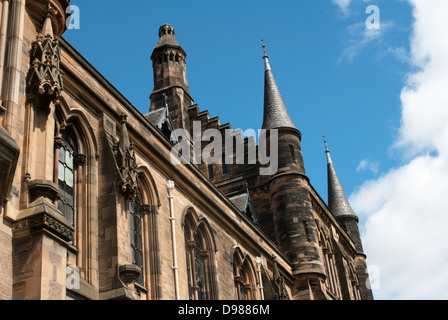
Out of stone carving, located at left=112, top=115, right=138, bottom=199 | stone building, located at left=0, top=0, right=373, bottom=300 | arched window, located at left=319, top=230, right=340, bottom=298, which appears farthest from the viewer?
arched window, located at left=319, top=230, right=340, bottom=298

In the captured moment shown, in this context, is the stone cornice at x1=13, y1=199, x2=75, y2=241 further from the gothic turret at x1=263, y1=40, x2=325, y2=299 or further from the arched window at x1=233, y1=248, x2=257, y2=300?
the gothic turret at x1=263, y1=40, x2=325, y2=299

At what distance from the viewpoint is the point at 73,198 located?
51.3 feet

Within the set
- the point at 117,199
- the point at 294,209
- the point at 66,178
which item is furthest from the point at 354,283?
the point at 66,178

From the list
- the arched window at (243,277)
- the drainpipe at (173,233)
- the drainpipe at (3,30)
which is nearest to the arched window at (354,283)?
the arched window at (243,277)

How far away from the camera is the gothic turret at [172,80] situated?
118 feet

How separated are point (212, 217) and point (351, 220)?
86.0 feet

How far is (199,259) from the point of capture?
871 inches

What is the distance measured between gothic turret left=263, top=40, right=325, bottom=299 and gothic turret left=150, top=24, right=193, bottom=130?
4674 millimetres

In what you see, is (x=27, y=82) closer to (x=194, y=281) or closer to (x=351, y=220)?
(x=194, y=281)

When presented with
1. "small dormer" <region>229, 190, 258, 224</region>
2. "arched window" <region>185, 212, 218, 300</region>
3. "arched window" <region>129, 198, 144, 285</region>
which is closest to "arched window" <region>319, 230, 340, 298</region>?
"small dormer" <region>229, 190, 258, 224</region>

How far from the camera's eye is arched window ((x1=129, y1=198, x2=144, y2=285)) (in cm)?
1764

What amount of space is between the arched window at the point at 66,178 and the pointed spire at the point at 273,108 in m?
19.8

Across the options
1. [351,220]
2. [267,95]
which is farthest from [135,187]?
[351,220]

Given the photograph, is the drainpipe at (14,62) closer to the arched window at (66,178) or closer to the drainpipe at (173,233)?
the arched window at (66,178)
